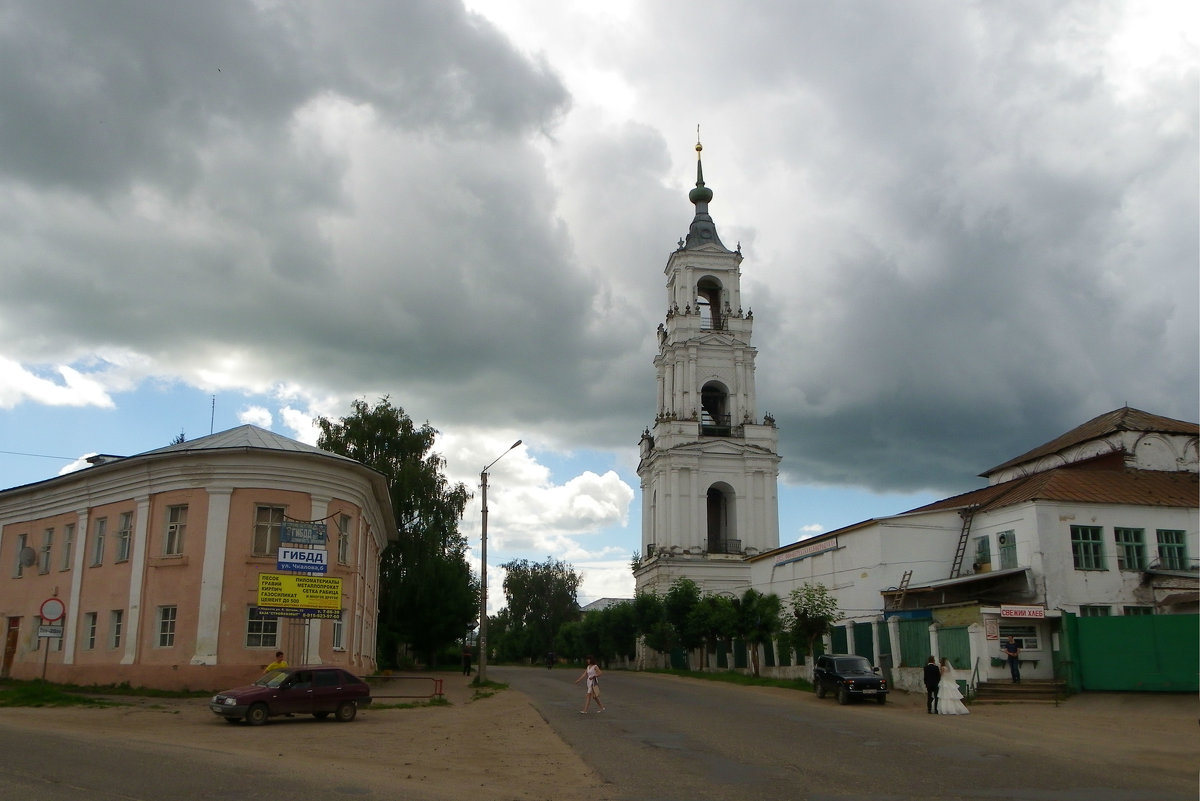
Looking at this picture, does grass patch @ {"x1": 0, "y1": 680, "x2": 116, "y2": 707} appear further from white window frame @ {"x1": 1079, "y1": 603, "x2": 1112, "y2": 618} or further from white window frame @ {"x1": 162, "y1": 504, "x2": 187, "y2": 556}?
white window frame @ {"x1": 1079, "y1": 603, "x2": 1112, "y2": 618}

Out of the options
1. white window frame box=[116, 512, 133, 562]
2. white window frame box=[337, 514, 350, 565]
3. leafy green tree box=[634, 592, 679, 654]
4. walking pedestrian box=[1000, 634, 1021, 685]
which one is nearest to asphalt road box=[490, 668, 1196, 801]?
walking pedestrian box=[1000, 634, 1021, 685]

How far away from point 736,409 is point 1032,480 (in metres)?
30.3

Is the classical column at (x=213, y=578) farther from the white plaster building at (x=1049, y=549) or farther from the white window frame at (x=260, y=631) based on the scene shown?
the white plaster building at (x=1049, y=549)

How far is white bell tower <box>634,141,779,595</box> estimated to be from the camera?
61844 millimetres

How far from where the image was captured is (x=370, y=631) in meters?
41.7

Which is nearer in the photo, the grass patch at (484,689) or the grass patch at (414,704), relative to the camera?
the grass patch at (414,704)

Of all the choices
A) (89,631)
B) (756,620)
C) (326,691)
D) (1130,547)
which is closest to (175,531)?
(89,631)

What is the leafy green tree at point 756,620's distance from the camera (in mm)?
41688

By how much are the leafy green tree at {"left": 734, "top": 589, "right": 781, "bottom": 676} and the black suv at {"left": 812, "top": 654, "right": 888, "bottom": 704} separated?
1085 centimetres

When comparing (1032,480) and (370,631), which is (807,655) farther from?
(370,631)

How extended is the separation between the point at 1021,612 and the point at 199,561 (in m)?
23.9

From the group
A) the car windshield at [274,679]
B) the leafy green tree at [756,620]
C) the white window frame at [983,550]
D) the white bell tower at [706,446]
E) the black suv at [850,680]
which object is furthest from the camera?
the white bell tower at [706,446]

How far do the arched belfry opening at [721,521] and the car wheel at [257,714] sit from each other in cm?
4445

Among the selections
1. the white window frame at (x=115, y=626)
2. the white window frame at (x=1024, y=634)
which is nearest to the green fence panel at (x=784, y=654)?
the white window frame at (x=1024, y=634)
